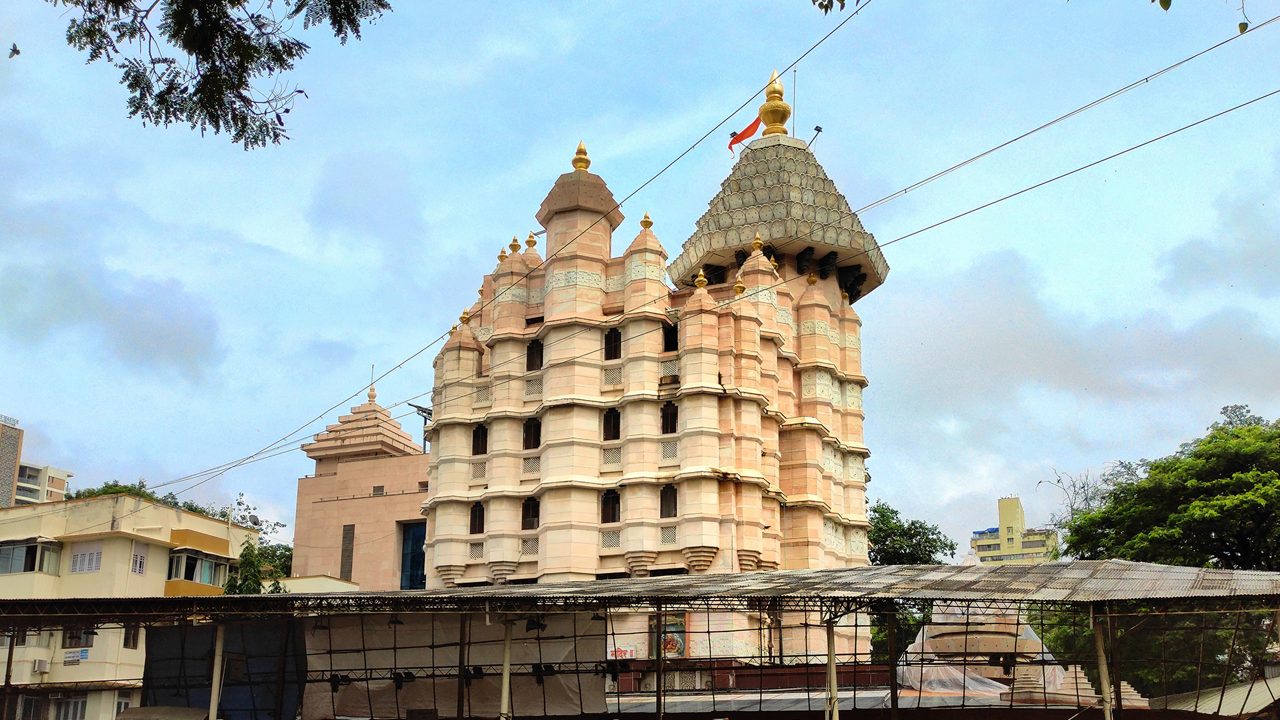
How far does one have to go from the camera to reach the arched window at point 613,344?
45575 mm

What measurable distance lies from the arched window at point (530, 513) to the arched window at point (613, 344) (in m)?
5.63

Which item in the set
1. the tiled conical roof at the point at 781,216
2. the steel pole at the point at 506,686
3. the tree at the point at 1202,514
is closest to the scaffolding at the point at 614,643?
the steel pole at the point at 506,686

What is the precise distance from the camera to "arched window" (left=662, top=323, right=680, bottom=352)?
1799 inches

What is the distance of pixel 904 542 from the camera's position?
215 feet

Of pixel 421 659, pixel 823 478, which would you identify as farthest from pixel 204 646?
pixel 823 478

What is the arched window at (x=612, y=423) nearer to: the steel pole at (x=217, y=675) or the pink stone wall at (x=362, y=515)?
the pink stone wall at (x=362, y=515)

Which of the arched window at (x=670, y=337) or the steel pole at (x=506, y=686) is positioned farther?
the arched window at (x=670, y=337)

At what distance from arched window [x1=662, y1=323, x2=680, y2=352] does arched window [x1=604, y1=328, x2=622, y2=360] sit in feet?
5.19

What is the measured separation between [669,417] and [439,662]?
17.4 metres

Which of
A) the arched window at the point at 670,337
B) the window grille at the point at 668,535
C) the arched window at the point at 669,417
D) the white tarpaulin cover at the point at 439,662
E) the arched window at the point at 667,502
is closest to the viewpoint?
the white tarpaulin cover at the point at 439,662

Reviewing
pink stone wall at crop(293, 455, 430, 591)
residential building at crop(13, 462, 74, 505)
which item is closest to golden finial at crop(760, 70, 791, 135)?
pink stone wall at crop(293, 455, 430, 591)

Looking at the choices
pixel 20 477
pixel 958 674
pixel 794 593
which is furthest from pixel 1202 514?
pixel 20 477

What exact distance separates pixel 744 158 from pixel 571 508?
750 inches

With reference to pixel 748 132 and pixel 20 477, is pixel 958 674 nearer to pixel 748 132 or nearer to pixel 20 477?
pixel 748 132
